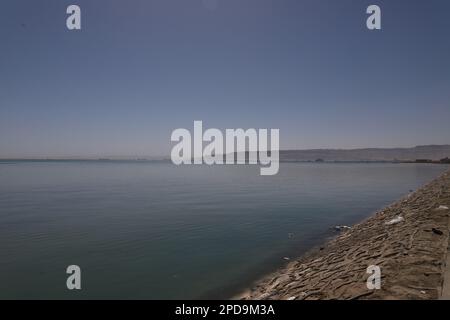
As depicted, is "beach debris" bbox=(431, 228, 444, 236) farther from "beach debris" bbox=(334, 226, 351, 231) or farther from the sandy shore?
"beach debris" bbox=(334, 226, 351, 231)

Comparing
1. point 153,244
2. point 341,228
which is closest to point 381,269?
point 153,244

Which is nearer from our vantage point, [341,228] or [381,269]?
[381,269]

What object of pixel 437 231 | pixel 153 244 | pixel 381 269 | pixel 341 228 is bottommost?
pixel 341 228

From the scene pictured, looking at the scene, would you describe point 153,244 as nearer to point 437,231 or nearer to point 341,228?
point 341,228

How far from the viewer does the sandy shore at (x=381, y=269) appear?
518cm

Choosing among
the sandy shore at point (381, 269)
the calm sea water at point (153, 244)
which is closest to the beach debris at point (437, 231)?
the sandy shore at point (381, 269)

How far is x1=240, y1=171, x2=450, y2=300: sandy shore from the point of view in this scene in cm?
518

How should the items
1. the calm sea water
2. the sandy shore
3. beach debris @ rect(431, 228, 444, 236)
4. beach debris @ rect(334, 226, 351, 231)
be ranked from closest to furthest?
the sandy shore
the calm sea water
beach debris @ rect(431, 228, 444, 236)
beach debris @ rect(334, 226, 351, 231)

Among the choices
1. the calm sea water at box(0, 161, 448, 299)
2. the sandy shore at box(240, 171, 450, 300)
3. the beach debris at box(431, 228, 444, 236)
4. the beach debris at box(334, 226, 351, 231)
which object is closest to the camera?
the sandy shore at box(240, 171, 450, 300)

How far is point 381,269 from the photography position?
245 inches

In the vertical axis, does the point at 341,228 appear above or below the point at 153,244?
below

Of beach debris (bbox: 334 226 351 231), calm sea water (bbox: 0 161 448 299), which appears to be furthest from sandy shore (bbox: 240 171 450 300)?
beach debris (bbox: 334 226 351 231)

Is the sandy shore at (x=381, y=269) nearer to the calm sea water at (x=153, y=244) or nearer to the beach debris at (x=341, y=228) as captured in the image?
the calm sea water at (x=153, y=244)
